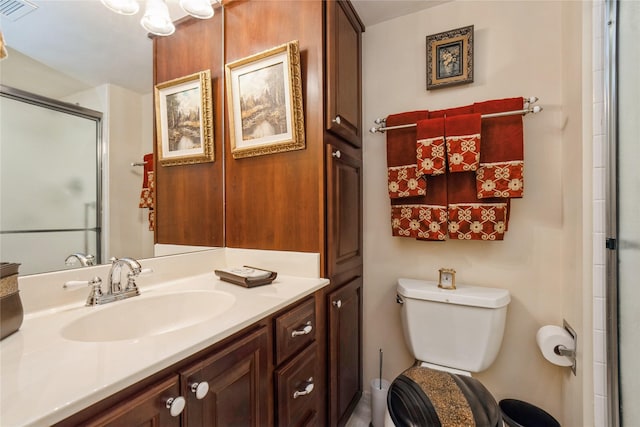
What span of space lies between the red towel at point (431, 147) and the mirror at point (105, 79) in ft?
3.97

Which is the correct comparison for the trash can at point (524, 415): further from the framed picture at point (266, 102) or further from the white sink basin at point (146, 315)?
the framed picture at point (266, 102)

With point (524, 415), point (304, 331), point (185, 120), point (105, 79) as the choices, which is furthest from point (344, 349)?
point (105, 79)

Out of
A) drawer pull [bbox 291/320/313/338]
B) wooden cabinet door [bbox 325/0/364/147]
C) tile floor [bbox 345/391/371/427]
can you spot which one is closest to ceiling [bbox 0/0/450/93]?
wooden cabinet door [bbox 325/0/364/147]

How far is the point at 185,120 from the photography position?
1.33 meters

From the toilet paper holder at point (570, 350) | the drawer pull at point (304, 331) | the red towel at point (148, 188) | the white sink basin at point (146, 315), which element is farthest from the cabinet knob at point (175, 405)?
the toilet paper holder at point (570, 350)

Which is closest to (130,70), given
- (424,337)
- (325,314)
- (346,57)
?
(346,57)

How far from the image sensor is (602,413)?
0.92 meters

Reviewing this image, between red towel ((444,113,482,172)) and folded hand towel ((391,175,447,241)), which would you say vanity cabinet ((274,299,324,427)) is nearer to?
folded hand towel ((391,175,447,241))

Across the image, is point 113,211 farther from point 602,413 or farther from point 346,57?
point 602,413

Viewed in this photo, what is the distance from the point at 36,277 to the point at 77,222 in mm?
199

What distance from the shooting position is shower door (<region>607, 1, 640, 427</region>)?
835 mm

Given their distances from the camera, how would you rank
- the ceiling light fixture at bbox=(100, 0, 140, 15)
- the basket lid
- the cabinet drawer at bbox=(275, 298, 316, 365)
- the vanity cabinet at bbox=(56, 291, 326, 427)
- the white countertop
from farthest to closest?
the ceiling light fixture at bbox=(100, 0, 140, 15)
the cabinet drawer at bbox=(275, 298, 316, 365)
the basket lid
the vanity cabinet at bbox=(56, 291, 326, 427)
the white countertop

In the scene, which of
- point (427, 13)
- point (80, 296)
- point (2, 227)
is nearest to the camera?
point (2, 227)

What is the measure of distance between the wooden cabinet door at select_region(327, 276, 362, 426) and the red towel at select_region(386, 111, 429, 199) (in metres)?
0.55
